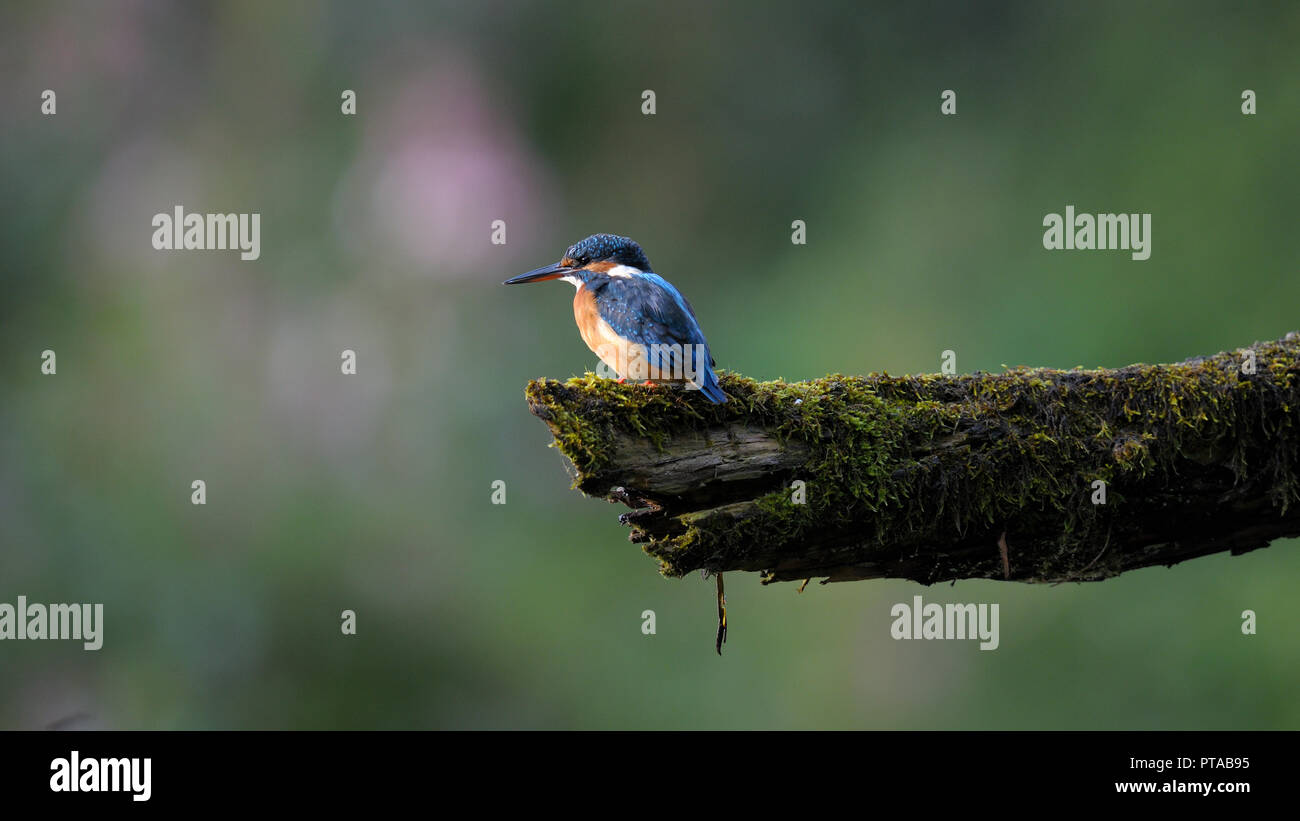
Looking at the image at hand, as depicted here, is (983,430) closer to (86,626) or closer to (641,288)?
(641,288)

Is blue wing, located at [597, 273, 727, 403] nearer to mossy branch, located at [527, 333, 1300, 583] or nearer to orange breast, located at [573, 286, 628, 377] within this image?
orange breast, located at [573, 286, 628, 377]

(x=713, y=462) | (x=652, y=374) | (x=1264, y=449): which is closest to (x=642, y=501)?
(x=713, y=462)

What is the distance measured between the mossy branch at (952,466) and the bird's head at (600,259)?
821 mm

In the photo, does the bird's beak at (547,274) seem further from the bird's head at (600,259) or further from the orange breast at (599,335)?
the orange breast at (599,335)

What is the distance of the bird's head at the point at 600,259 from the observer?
10.1 ft

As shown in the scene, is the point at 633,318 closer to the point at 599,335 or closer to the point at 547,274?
the point at 599,335

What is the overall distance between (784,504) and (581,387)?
0.51 metres

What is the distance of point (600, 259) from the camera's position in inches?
122

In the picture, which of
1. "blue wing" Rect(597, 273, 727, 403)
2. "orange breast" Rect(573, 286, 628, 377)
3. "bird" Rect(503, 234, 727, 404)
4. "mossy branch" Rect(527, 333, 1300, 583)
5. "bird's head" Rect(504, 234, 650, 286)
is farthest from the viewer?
"bird's head" Rect(504, 234, 650, 286)

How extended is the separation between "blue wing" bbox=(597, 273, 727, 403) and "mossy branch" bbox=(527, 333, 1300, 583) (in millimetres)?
166

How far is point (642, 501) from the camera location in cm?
227

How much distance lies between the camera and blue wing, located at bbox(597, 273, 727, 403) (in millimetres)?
2510

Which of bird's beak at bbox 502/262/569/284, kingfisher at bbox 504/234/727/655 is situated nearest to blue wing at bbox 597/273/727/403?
kingfisher at bbox 504/234/727/655

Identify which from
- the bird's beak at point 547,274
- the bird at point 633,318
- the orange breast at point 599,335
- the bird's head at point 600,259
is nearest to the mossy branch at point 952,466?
the bird at point 633,318
